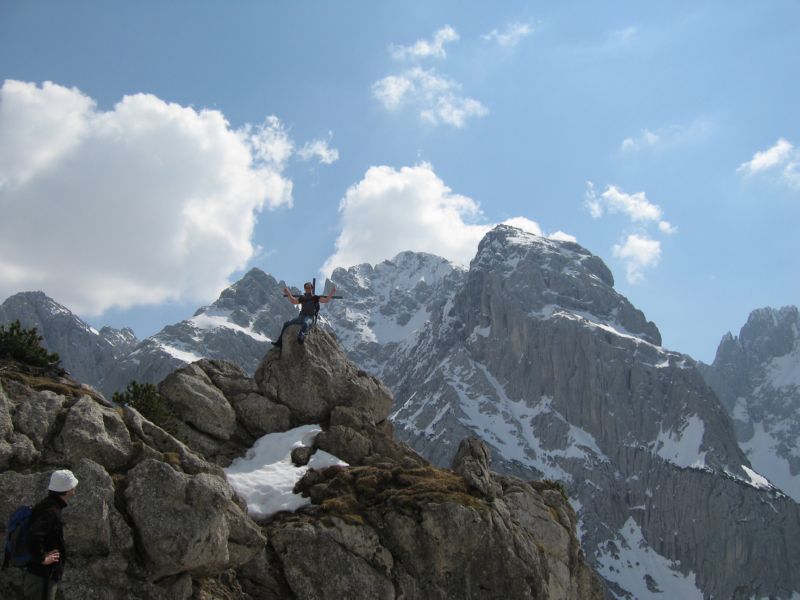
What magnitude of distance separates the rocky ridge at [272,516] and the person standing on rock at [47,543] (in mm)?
5530

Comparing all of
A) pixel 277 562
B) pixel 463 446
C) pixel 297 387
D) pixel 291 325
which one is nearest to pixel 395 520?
pixel 277 562

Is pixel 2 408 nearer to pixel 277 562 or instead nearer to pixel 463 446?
pixel 277 562

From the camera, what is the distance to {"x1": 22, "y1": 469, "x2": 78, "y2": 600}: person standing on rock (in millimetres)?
16094

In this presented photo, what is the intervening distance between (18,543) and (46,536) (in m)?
0.53

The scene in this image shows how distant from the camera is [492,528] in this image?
31547 millimetres

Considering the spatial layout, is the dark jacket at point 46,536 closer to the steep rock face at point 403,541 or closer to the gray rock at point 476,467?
the steep rock face at point 403,541

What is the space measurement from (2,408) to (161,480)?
A: 5.15 meters

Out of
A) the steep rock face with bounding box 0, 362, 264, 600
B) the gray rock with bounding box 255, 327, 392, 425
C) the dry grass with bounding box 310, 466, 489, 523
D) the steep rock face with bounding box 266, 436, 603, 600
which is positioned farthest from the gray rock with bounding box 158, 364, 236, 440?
the steep rock face with bounding box 0, 362, 264, 600

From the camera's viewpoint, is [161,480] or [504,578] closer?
[161,480]

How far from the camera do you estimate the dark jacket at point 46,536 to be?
52.7 feet

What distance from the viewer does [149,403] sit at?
34938mm

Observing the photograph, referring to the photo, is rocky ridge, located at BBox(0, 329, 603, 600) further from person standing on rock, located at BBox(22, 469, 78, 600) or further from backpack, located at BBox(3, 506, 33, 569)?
backpack, located at BBox(3, 506, 33, 569)

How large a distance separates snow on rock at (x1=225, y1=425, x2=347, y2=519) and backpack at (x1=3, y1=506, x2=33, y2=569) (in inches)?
575

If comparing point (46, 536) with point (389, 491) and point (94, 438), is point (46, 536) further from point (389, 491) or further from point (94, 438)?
point (389, 491)
